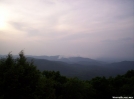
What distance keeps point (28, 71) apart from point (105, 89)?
2223 centimetres

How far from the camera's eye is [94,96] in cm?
3347

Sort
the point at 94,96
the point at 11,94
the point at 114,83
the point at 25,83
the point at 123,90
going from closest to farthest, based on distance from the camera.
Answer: the point at 11,94 → the point at 25,83 → the point at 123,90 → the point at 94,96 → the point at 114,83

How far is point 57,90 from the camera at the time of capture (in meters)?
28.6

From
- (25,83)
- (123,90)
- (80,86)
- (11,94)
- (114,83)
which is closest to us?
(11,94)

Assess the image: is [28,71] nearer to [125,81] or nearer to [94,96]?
[94,96]

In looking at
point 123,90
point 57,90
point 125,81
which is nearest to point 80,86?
point 57,90

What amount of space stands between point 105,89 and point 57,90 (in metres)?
12.7

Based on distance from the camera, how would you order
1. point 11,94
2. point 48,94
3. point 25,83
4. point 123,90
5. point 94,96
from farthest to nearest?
point 94,96 → point 123,90 → point 48,94 → point 25,83 → point 11,94

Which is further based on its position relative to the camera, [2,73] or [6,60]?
[6,60]

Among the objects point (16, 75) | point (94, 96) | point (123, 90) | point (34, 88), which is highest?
point (16, 75)

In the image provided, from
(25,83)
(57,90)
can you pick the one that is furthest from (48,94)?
(57,90)

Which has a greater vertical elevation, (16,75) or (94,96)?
(16,75)

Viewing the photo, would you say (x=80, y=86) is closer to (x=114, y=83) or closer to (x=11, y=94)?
(x=114, y=83)

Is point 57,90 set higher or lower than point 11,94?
lower
